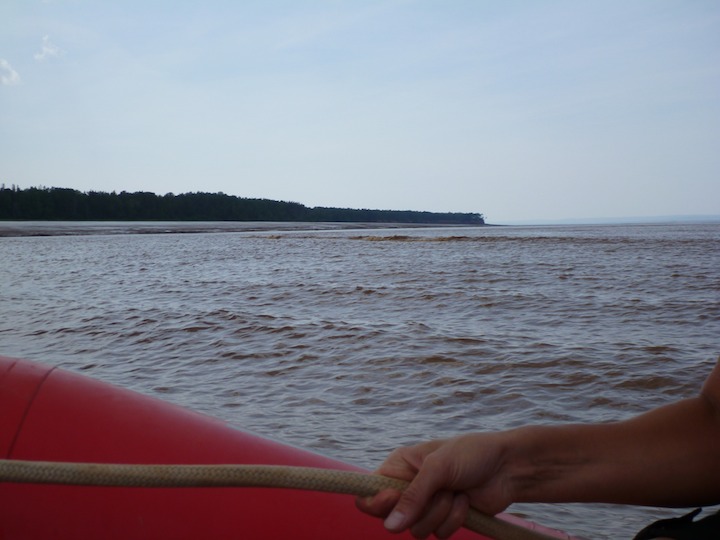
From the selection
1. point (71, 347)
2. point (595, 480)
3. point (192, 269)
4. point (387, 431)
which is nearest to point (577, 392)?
point (387, 431)

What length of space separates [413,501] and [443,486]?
0.06 meters

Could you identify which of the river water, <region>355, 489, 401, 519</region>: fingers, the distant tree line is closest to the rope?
<region>355, 489, 401, 519</region>: fingers

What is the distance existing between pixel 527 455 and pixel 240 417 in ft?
10.5

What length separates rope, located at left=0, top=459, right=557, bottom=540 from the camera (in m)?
0.97

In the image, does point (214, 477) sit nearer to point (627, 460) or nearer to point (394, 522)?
point (394, 522)

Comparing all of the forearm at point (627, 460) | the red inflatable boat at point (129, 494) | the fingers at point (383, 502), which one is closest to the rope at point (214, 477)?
the fingers at point (383, 502)

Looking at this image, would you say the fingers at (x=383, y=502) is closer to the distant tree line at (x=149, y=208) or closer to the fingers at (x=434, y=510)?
the fingers at (x=434, y=510)

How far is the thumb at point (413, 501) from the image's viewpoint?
0.92 m

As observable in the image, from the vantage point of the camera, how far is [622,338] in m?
6.29

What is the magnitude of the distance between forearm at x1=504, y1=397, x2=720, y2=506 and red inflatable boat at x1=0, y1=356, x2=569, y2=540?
607 millimetres

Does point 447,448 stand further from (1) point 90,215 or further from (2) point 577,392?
(1) point 90,215

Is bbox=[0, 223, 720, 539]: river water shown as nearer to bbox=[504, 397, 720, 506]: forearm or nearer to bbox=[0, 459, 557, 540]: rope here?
bbox=[504, 397, 720, 506]: forearm

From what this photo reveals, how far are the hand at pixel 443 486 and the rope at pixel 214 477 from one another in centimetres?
3

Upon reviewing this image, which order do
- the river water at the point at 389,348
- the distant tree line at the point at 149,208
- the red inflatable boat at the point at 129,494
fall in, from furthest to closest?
the distant tree line at the point at 149,208 < the river water at the point at 389,348 < the red inflatable boat at the point at 129,494
